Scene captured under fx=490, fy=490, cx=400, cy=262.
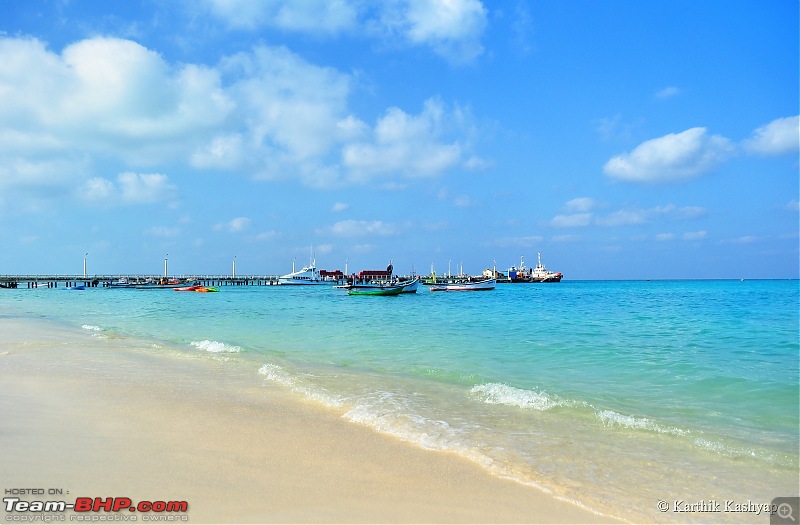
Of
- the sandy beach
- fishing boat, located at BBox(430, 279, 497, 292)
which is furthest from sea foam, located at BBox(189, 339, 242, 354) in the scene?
fishing boat, located at BBox(430, 279, 497, 292)

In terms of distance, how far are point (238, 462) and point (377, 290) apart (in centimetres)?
5959

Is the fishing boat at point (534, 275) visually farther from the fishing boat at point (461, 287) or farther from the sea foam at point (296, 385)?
the sea foam at point (296, 385)

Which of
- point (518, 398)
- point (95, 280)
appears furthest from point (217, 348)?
point (95, 280)

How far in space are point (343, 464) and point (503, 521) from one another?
1646 millimetres

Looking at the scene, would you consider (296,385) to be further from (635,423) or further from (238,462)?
(635,423)

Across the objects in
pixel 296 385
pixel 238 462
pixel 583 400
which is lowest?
pixel 583 400

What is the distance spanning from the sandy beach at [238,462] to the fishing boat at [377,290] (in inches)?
2144

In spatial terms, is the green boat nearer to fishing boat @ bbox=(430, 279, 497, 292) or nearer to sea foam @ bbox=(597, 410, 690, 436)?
fishing boat @ bbox=(430, 279, 497, 292)

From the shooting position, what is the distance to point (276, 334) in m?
18.7

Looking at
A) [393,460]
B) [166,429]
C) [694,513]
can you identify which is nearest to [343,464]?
[393,460]

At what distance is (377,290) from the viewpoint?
6400 centimetres

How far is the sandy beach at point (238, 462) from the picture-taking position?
11.9 feet

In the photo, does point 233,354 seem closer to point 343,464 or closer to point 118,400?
point 118,400

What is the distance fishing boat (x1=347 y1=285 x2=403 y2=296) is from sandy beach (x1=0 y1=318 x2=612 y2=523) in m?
54.5
